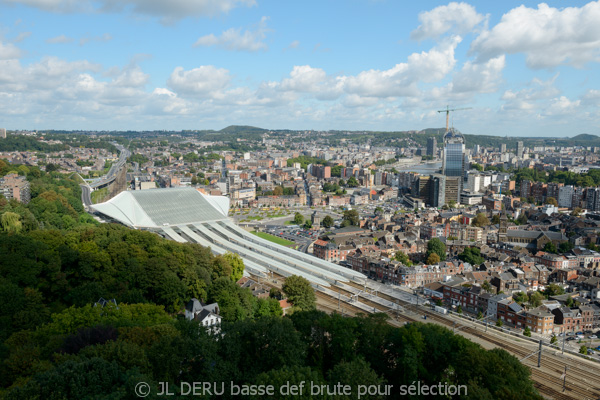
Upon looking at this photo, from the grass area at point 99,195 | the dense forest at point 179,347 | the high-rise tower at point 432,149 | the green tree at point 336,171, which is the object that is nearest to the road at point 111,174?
the grass area at point 99,195

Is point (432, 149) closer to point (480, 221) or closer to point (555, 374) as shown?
point (480, 221)

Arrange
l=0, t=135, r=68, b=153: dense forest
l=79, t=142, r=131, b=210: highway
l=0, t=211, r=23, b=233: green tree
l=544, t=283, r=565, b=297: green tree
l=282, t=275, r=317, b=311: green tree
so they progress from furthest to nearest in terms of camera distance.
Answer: l=0, t=135, r=68, b=153: dense forest
l=79, t=142, r=131, b=210: highway
l=0, t=211, r=23, b=233: green tree
l=544, t=283, r=565, b=297: green tree
l=282, t=275, r=317, b=311: green tree

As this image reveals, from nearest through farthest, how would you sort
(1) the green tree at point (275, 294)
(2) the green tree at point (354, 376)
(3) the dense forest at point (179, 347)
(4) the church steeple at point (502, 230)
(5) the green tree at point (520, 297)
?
(3) the dense forest at point (179, 347)
(2) the green tree at point (354, 376)
(1) the green tree at point (275, 294)
(5) the green tree at point (520, 297)
(4) the church steeple at point (502, 230)

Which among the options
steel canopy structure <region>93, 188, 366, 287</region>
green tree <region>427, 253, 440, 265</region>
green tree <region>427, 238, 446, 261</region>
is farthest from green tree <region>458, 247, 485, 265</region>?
Answer: steel canopy structure <region>93, 188, 366, 287</region>

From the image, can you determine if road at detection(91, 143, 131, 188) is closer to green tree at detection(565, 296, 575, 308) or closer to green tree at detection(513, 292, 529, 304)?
green tree at detection(513, 292, 529, 304)

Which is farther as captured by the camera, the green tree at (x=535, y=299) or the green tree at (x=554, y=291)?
the green tree at (x=554, y=291)

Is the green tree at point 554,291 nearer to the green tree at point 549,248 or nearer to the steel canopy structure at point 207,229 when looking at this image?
the green tree at point 549,248
